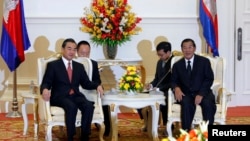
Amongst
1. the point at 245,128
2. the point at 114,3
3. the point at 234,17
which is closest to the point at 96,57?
the point at 114,3

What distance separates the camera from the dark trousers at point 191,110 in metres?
6.30

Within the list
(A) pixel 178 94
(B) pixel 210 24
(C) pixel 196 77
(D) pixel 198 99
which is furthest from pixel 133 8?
(D) pixel 198 99

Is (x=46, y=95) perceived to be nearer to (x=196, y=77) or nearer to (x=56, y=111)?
(x=56, y=111)

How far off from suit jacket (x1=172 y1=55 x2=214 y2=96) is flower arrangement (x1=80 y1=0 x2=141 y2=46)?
215cm

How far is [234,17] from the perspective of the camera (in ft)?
31.5

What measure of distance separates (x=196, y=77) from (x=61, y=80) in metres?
1.71

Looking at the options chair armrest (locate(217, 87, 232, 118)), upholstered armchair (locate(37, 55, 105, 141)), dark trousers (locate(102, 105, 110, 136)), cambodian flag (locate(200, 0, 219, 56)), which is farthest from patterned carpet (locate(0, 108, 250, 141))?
cambodian flag (locate(200, 0, 219, 56))

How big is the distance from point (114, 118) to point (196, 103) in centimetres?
103

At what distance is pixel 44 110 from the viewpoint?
20.6 ft

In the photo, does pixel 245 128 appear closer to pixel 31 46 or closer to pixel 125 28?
pixel 125 28

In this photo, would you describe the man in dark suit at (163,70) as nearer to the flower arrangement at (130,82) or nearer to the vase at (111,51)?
the flower arrangement at (130,82)

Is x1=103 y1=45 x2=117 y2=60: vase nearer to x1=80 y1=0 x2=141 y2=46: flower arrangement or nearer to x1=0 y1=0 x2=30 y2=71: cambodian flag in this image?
x1=80 y1=0 x2=141 y2=46: flower arrangement

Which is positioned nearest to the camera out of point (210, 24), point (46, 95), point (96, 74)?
point (46, 95)

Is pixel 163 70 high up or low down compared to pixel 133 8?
down
